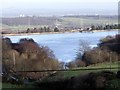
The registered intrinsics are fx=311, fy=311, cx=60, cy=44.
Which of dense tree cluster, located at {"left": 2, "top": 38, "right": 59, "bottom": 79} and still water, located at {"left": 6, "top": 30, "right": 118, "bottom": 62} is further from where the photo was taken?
still water, located at {"left": 6, "top": 30, "right": 118, "bottom": 62}

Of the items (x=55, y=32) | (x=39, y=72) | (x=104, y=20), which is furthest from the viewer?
(x=104, y=20)

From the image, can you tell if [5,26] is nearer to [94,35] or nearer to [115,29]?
[94,35]

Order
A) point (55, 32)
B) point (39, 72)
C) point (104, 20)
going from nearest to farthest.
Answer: point (39, 72) → point (55, 32) → point (104, 20)

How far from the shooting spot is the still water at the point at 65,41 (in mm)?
2436

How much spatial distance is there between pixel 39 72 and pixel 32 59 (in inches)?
4.3

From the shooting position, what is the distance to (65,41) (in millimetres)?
2482

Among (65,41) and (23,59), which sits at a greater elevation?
(65,41)

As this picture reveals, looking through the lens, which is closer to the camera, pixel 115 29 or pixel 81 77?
pixel 81 77

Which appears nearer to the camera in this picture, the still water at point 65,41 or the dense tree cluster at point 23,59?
the dense tree cluster at point 23,59

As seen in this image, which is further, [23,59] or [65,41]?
[65,41]

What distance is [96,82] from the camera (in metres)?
2.14

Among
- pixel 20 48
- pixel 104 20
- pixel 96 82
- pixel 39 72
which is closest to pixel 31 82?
pixel 39 72

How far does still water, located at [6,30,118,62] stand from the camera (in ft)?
7.99

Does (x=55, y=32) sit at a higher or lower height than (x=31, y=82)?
higher
